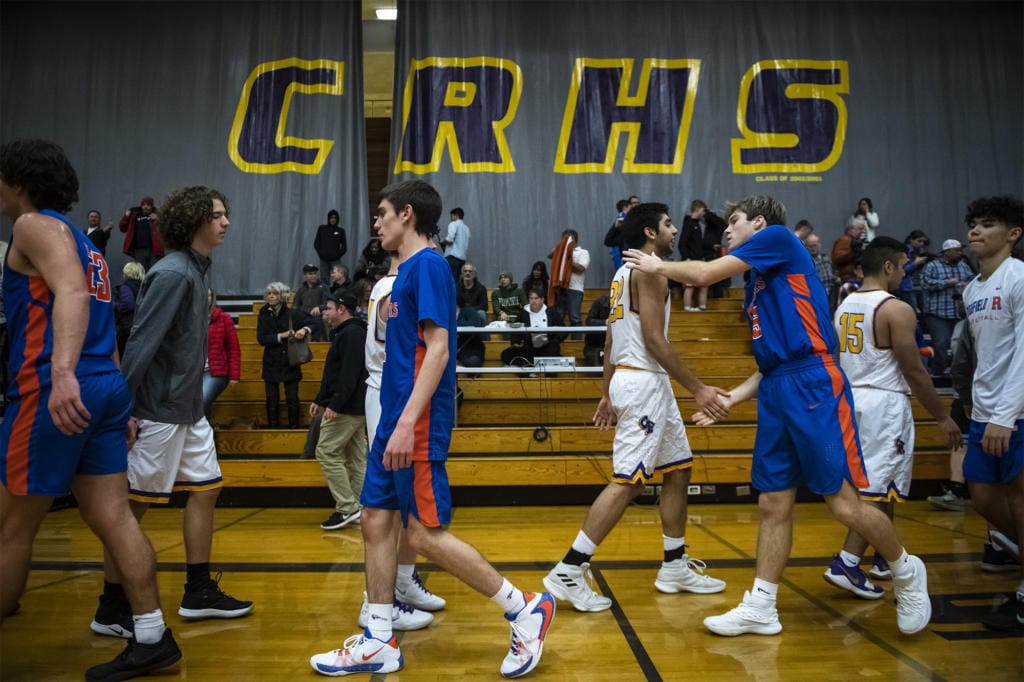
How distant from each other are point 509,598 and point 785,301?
164 cm

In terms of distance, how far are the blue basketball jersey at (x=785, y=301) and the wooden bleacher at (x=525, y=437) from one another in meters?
3.72

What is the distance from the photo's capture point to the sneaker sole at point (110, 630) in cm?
320

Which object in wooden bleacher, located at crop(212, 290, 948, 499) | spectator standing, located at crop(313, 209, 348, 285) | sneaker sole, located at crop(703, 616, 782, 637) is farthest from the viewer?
spectator standing, located at crop(313, 209, 348, 285)

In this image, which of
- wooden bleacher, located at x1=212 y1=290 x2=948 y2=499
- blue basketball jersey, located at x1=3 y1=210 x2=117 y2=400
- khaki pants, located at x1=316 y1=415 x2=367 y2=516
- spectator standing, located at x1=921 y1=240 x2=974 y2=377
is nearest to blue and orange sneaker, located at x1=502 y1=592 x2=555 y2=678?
blue basketball jersey, located at x1=3 y1=210 x2=117 y2=400

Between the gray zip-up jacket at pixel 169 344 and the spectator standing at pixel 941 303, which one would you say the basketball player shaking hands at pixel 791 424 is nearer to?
the gray zip-up jacket at pixel 169 344

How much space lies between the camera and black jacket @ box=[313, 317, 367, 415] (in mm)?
5598

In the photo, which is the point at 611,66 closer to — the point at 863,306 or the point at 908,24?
the point at 908,24

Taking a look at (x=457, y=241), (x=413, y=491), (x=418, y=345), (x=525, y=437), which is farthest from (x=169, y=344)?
(x=457, y=241)

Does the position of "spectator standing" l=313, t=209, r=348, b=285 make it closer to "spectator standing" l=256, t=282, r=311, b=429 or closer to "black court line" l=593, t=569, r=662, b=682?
"spectator standing" l=256, t=282, r=311, b=429

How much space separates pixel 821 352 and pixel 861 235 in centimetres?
1104

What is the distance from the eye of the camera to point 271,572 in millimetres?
4383

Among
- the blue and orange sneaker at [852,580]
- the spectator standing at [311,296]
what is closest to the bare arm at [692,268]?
the blue and orange sneaker at [852,580]

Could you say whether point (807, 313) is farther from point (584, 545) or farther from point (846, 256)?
point (846, 256)

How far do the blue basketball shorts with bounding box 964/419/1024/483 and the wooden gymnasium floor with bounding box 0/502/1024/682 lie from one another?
23.5 inches
